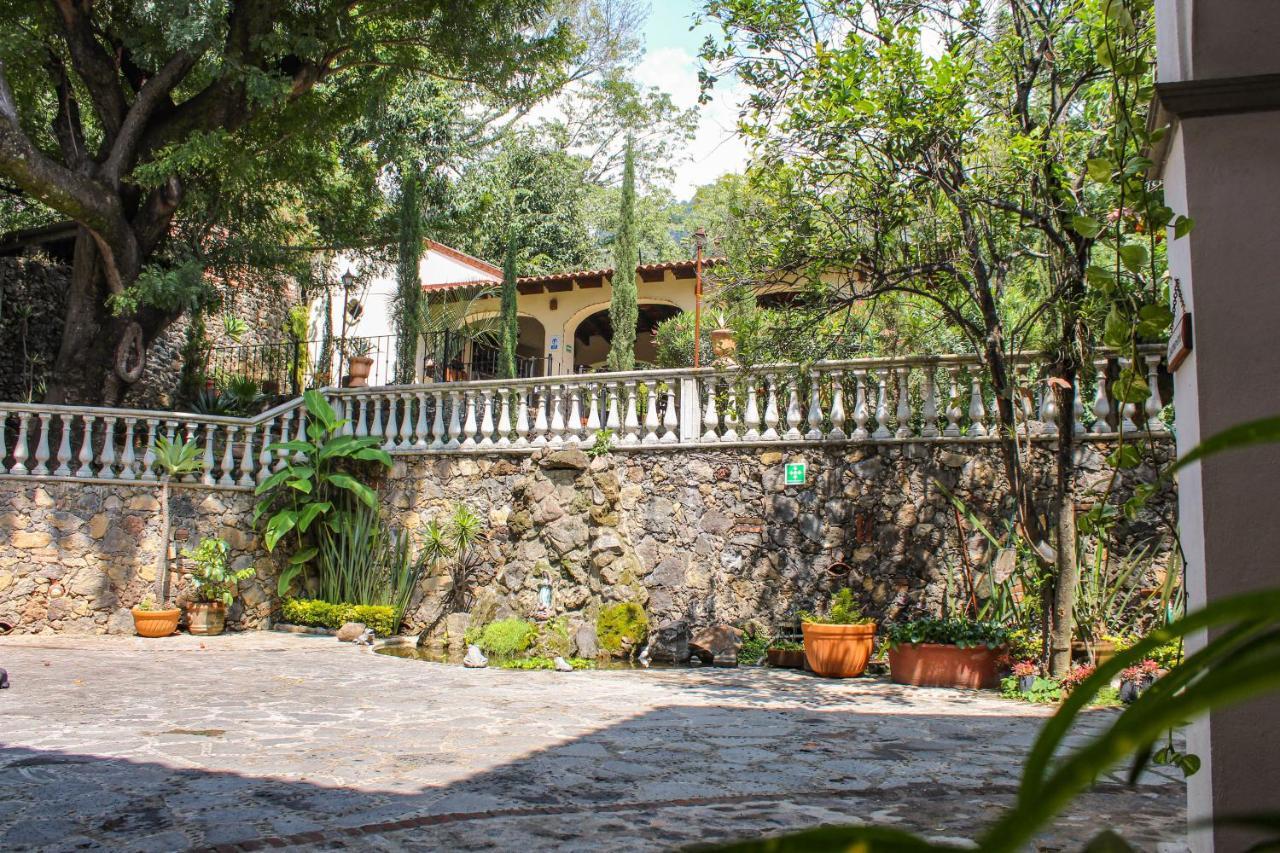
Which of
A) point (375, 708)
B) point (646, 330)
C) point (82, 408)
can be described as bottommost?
point (375, 708)

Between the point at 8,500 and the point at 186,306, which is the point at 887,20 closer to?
the point at 186,306

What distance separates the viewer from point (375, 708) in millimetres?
6391

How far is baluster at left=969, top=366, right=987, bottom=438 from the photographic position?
8680mm

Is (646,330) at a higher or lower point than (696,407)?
higher

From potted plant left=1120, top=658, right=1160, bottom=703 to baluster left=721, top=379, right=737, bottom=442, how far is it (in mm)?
4239

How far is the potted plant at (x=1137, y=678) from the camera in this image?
637 cm

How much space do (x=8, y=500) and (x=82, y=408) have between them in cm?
115

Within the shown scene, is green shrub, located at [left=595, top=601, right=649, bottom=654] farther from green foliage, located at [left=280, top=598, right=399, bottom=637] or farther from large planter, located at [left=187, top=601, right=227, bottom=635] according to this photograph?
large planter, located at [left=187, top=601, right=227, bottom=635]

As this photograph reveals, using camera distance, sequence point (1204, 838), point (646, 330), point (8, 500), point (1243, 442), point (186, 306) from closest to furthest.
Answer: point (1243, 442), point (1204, 838), point (8, 500), point (186, 306), point (646, 330)

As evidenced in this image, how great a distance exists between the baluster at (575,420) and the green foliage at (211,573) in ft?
12.7

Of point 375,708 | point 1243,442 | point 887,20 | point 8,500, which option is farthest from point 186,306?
point 1243,442

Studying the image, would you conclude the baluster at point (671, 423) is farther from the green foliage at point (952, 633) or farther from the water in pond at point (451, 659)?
the green foliage at point (952, 633)

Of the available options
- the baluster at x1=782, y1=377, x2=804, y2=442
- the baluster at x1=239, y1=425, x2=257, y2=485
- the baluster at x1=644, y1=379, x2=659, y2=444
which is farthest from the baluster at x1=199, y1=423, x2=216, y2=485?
the baluster at x1=782, y1=377, x2=804, y2=442

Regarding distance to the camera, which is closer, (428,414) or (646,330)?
(428,414)
